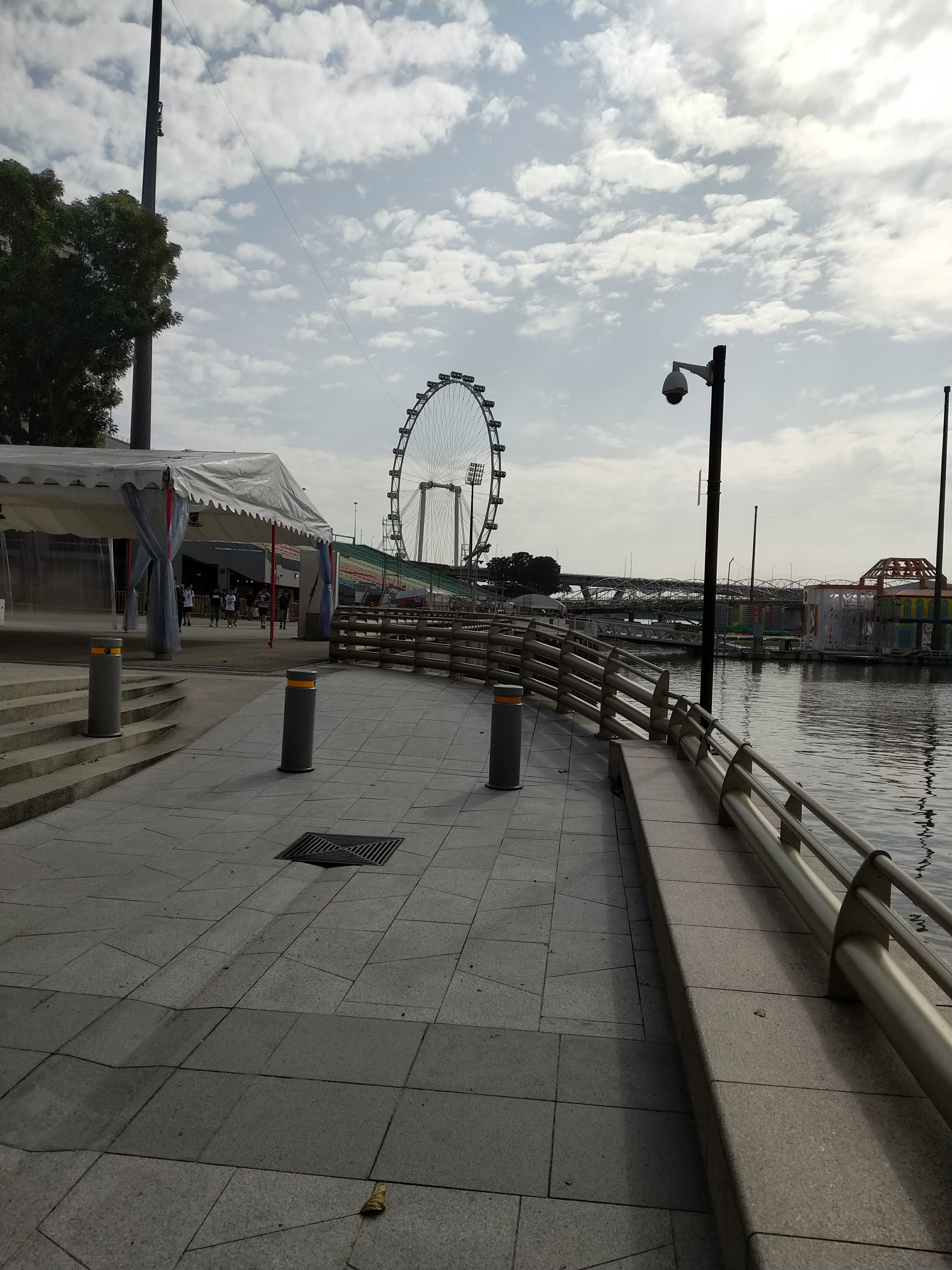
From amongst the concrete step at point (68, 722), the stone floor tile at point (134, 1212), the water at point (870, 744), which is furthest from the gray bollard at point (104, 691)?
the water at point (870, 744)

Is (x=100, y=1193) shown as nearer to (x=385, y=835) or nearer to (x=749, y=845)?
(x=749, y=845)

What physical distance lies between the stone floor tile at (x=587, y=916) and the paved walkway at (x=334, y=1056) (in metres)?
0.02

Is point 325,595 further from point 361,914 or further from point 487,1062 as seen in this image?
point 487,1062

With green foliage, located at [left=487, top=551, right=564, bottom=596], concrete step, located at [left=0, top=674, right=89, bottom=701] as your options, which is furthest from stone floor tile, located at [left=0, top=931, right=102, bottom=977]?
green foliage, located at [left=487, top=551, right=564, bottom=596]

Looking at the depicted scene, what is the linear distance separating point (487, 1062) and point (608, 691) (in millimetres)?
7642

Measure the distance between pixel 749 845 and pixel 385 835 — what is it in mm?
2901

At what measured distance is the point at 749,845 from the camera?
18.7ft

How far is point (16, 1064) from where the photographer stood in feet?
12.1

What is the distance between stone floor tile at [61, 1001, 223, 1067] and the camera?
3.78 m

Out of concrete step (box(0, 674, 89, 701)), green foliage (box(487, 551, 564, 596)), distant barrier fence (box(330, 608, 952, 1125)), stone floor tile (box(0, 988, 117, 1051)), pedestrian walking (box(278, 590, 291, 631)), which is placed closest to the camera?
distant barrier fence (box(330, 608, 952, 1125))

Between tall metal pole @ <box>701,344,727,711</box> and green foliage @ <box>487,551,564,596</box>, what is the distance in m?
126

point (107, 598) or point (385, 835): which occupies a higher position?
point (107, 598)

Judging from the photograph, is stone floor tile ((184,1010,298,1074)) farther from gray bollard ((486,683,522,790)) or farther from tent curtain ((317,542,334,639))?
tent curtain ((317,542,334,639))

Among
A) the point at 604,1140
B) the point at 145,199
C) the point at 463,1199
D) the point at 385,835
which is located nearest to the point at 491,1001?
the point at 604,1140
